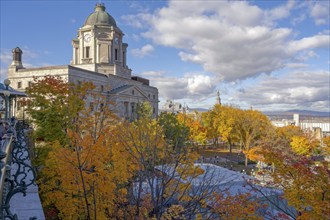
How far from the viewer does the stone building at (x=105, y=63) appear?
163 ft

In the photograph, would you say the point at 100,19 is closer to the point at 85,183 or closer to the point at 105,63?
the point at 105,63

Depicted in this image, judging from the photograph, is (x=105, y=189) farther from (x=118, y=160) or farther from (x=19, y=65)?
(x=19, y=65)

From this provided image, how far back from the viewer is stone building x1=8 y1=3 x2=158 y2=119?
163 ft

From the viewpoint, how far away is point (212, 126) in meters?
58.2

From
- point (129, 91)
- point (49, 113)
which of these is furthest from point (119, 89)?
point (49, 113)

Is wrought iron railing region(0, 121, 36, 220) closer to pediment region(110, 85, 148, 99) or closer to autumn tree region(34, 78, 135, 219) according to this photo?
autumn tree region(34, 78, 135, 219)

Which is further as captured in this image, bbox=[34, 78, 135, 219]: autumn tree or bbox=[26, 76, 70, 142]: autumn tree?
bbox=[26, 76, 70, 142]: autumn tree

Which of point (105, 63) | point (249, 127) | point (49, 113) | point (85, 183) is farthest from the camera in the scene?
point (105, 63)

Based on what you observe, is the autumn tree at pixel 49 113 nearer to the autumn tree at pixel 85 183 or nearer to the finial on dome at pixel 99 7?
the autumn tree at pixel 85 183

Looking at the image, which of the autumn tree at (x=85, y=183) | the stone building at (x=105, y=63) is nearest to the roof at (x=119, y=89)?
the stone building at (x=105, y=63)

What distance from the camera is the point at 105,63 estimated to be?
59.3 metres

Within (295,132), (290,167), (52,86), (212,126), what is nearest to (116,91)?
(212,126)

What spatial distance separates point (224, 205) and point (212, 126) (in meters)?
45.3

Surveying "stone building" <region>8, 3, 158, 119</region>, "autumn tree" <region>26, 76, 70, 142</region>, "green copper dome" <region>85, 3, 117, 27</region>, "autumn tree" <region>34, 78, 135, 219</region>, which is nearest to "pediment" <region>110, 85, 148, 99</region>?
"stone building" <region>8, 3, 158, 119</region>
